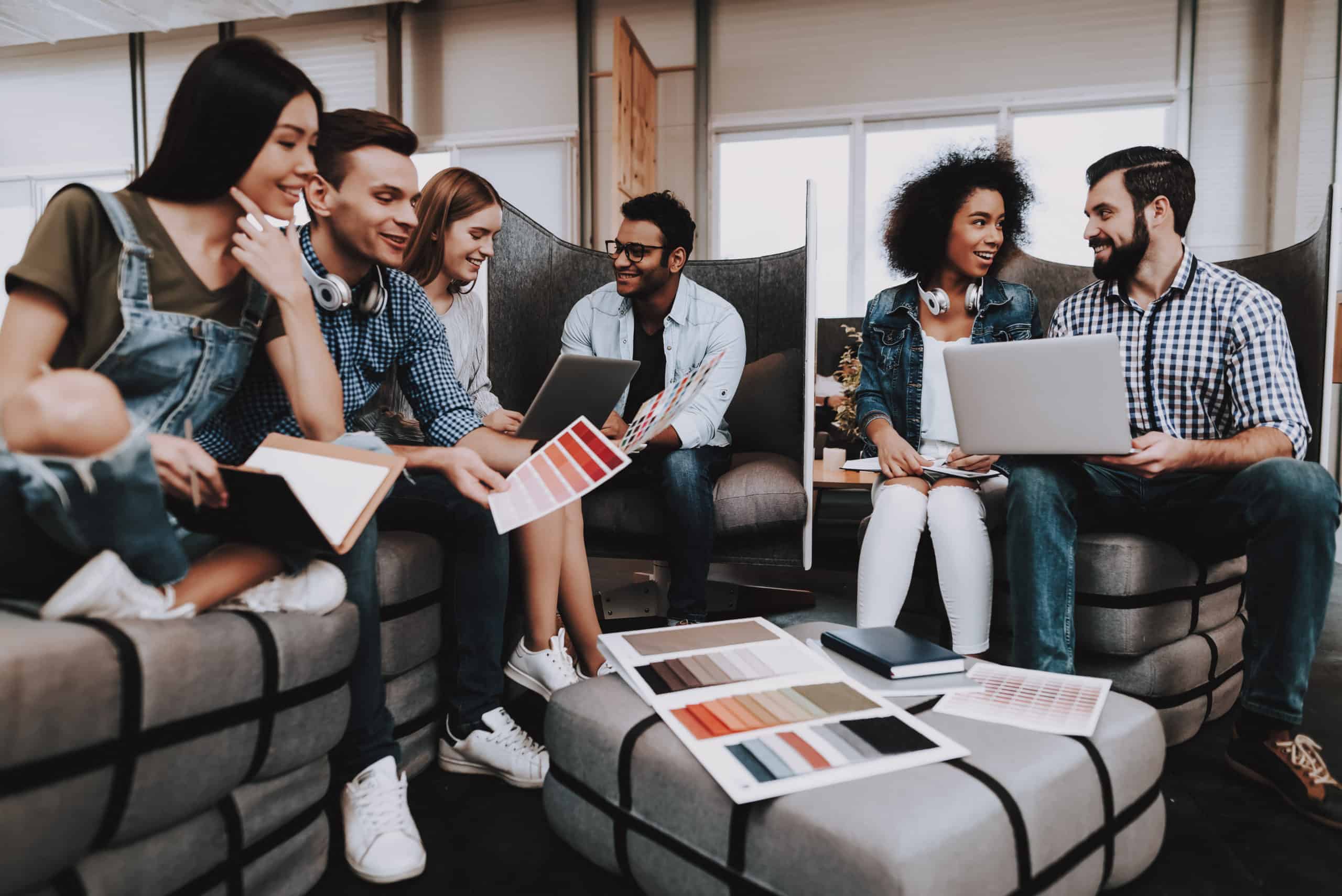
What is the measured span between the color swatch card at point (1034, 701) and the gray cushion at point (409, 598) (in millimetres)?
803

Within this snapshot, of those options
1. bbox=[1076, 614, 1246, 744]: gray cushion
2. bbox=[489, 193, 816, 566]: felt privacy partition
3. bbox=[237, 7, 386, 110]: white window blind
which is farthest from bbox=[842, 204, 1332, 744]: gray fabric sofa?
bbox=[237, 7, 386, 110]: white window blind

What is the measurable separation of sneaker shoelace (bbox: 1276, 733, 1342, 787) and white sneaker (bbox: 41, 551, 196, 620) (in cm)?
158

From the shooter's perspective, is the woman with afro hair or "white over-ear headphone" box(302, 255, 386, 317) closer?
"white over-ear headphone" box(302, 255, 386, 317)

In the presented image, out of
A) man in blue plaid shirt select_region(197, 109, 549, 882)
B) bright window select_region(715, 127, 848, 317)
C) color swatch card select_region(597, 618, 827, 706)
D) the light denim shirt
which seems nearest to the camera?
color swatch card select_region(597, 618, 827, 706)

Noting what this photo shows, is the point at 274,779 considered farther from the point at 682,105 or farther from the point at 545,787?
the point at 682,105

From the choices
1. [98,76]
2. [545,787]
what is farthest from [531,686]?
[98,76]

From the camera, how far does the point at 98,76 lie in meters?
5.73

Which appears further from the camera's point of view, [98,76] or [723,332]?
[98,76]

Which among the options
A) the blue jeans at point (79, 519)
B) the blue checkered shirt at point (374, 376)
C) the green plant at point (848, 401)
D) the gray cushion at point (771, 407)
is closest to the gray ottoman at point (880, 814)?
the blue jeans at point (79, 519)

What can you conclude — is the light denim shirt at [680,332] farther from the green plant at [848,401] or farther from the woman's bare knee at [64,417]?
the woman's bare knee at [64,417]

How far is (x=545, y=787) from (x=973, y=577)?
895mm

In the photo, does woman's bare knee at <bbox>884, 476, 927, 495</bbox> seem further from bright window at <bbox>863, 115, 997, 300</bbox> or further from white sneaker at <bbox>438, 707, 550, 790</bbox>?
bright window at <bbox>863, 115, 997, 300</bbox>

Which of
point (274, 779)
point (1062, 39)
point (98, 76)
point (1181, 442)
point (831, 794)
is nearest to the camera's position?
point (831, 794)

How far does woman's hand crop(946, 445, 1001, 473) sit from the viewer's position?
5.60 ft
